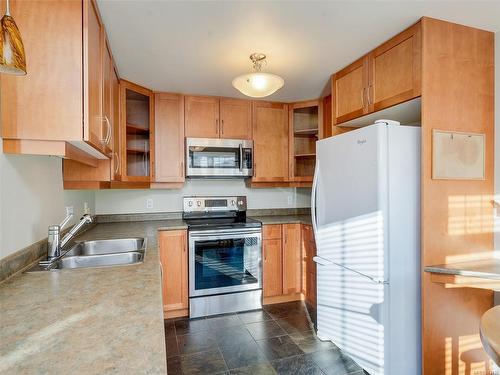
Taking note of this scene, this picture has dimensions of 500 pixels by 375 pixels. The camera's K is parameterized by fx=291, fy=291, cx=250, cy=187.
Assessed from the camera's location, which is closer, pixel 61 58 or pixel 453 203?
pixel 61 58

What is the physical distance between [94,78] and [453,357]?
2.58 m

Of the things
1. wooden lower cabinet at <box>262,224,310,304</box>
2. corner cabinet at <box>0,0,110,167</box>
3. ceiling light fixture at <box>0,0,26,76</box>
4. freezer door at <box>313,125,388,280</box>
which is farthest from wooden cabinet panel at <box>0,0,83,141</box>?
wooden lower cabinet at <box>262,224,310,304</box>

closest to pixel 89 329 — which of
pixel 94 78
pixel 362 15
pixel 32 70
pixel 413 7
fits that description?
pixel 32 70

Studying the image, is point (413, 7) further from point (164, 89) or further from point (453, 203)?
point (164, 89)

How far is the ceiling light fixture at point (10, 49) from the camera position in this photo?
765 millimetres

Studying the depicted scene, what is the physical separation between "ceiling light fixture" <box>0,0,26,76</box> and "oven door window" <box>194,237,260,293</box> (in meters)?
2.19

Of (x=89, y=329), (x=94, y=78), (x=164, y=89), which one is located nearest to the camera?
(x=89, y=329)

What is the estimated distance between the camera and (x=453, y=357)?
1.78m

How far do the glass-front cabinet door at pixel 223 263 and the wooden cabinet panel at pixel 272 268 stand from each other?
8 cm

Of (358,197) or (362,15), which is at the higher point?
(362,15)

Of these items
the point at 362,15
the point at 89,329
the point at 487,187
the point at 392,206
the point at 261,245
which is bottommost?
the point at 261,245

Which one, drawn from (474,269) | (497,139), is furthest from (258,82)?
(474,269)

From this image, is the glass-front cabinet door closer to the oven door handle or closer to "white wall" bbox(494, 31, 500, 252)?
the oven door handle

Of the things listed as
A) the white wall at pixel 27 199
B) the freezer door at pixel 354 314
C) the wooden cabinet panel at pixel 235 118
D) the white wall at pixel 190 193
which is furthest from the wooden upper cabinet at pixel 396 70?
the white wall at pixel 27 199
